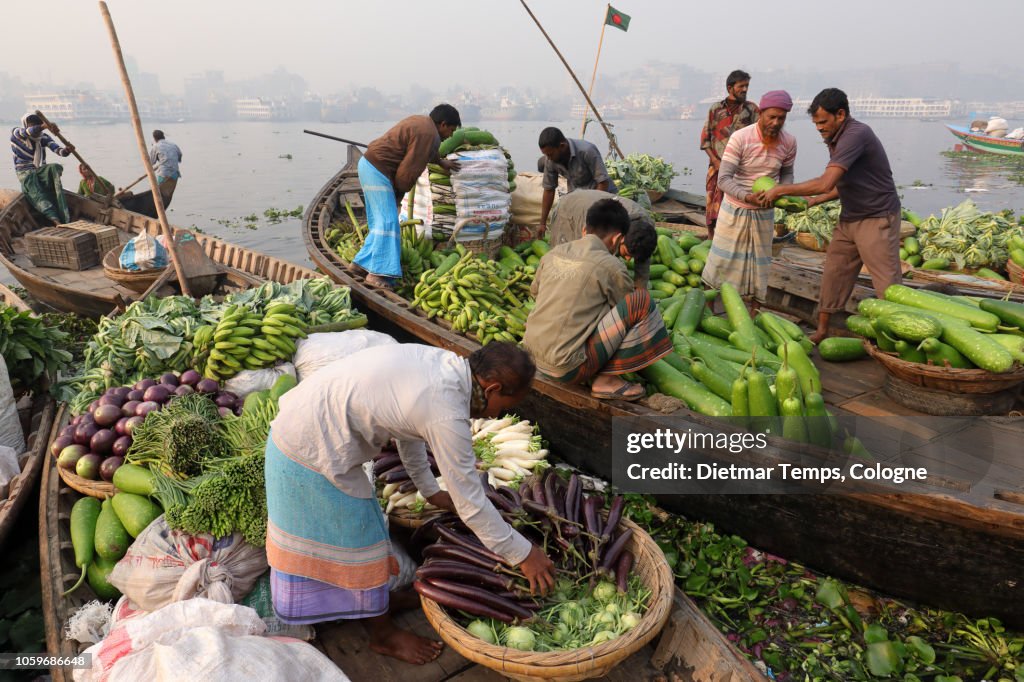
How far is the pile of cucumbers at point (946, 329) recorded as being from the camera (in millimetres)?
3805

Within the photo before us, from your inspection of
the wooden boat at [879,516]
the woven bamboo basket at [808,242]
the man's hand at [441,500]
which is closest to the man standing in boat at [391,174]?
the wooden boat at [879,516]

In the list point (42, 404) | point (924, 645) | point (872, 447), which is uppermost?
point (872, 447)

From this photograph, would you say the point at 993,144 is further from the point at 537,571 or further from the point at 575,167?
the point at 537,571

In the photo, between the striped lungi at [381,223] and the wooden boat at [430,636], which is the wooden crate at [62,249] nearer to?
the striped lungi at [381,223]

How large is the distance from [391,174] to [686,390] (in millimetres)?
4193

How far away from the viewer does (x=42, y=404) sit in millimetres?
5230

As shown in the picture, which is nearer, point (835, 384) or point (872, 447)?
point (872, 447)

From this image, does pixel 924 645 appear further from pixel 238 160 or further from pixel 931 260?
pixel 238 160

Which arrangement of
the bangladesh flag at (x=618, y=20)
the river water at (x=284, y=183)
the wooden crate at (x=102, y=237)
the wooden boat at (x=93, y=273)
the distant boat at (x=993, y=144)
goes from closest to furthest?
the wooden boat at (x=93, y=273)
the wooden crate at (x=102, y=237)
the bangladesh flag at (x=618, y=20)
the river water at (x=284, y=183)
the distant boat at (x=993, y=144)

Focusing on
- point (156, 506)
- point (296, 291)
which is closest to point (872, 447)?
point (156, 506)

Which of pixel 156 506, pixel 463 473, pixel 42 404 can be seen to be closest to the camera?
pixel 463 473

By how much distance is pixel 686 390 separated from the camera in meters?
4.12

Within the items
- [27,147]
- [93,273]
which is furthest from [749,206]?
[27,147]

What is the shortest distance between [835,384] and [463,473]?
3.60 meters
